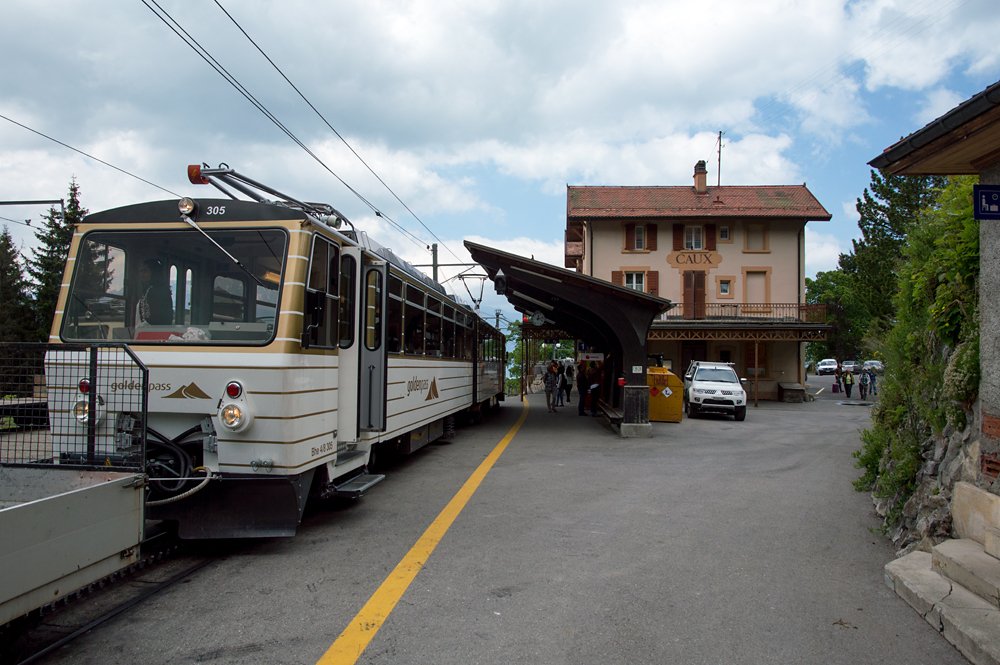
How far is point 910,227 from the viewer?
7762 mm

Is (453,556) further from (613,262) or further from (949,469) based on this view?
(613,262)

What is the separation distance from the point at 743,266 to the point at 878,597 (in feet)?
104

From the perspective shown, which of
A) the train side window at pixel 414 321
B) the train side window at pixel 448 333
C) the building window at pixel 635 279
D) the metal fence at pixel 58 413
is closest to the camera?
the metal fence at pixel 58 413

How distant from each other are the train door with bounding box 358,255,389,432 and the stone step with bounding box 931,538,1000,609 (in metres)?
5.11

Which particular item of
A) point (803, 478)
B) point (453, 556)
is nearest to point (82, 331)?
point (453, 556)

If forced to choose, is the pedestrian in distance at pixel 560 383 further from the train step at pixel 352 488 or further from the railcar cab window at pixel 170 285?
the railcar cab window at pixel 170 285

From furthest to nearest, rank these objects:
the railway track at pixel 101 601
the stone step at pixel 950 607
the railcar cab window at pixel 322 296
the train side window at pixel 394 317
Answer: the train side window at pixel 394 317 → the railcar cab window at pixel 322 296 → the stone step at pixel 950 607 → the railway track at pixel 101 601

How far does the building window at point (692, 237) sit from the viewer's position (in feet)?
115

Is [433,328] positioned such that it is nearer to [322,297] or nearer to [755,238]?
[322,297]

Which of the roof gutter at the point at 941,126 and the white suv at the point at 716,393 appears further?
the white suv at the point at 716,393

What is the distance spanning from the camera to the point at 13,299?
39.8 metres

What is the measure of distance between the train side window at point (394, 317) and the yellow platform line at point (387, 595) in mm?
1975

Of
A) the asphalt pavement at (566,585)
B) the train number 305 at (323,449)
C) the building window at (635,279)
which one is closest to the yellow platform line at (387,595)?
the asphalt pavement at (566,585)

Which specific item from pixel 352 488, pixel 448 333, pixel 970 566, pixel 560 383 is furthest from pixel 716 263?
pixel 970 566
